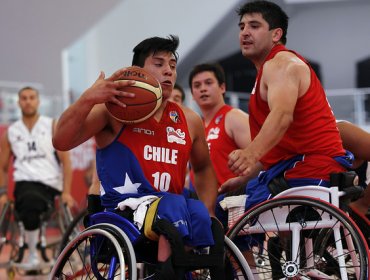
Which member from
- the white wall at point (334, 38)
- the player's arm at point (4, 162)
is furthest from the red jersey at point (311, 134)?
the white wall at point (334, 38)

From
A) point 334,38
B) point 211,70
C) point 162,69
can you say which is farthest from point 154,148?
point 334,38

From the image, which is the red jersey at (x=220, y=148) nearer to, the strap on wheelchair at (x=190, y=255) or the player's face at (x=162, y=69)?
the player's face at (x=162, y=69)

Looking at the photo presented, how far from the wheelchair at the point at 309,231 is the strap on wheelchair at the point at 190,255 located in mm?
412

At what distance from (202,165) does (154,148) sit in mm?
440

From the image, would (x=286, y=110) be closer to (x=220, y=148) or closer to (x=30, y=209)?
(x=220, y=148)

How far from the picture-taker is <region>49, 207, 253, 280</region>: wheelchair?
3412 mm

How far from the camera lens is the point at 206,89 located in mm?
6320

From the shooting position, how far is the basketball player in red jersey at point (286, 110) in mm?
3906

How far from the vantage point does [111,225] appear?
3510 millimetres

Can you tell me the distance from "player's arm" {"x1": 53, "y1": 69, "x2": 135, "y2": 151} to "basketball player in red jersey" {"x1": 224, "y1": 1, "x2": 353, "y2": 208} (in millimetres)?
711

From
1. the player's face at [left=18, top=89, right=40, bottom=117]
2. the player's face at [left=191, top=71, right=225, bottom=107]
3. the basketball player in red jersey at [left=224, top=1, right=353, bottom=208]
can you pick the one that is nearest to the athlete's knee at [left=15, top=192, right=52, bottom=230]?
the player's face at [left=18, top=89, right=40, bottom=117]

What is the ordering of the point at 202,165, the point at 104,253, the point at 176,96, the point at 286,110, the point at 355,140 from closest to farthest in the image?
the point at 104,253 < the point at 286,110 < the point at 202,165 < the point at 355,140 < the point at 176,96

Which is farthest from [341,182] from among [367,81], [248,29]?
[367,81]

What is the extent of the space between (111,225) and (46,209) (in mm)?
4324
